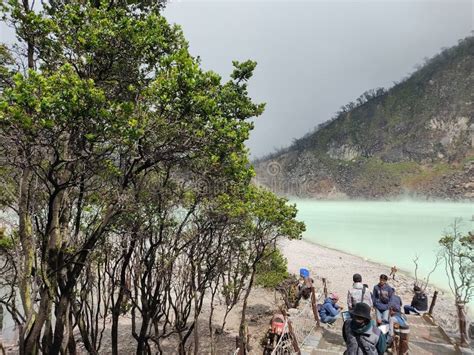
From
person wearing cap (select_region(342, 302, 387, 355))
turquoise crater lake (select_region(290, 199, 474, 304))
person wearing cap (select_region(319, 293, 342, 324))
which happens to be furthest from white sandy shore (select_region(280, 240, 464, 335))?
person wearing cap (select_region(342, 302, 387, 355))

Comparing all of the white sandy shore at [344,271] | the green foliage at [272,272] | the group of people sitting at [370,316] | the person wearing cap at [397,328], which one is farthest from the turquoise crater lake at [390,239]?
the person wearing cap at [397,328]

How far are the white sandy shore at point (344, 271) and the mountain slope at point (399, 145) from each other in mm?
77596

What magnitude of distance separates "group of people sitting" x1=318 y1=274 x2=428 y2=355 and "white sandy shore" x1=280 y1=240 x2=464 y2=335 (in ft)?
28.1

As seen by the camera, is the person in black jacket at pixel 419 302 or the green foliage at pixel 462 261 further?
the green foliage at pixel 462 261

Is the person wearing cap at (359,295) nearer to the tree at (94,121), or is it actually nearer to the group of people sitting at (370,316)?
the group of people sitting at (370,316)

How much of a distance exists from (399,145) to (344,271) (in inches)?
4219

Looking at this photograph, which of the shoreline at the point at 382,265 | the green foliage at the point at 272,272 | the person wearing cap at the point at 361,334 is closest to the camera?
the person wearing cap at the point at 361,334

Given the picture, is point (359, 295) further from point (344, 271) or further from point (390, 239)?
point (390, 239)

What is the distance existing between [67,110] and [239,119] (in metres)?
3.81

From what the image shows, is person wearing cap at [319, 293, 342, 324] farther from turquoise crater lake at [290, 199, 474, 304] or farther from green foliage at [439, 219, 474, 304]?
turquoise crater lake at [290, 199, 474, 304]

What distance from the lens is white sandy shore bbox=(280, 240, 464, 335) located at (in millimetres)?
21062

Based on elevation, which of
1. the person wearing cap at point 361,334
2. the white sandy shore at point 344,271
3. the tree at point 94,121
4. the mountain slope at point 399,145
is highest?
the mountain slope at point 399,145

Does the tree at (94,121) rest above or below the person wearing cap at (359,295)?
above

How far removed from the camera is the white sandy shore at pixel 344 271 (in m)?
21.1
